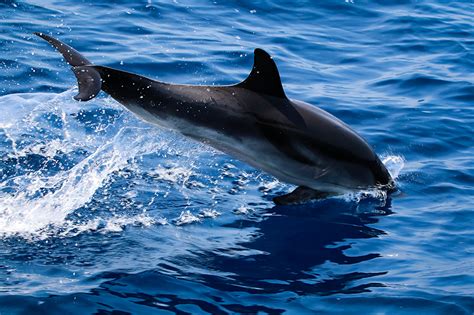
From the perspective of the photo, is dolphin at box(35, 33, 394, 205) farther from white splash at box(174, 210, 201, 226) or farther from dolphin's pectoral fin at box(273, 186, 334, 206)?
white splash at box(174, 210, 201, 226)

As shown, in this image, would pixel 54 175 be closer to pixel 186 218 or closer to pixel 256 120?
pixel 186 218

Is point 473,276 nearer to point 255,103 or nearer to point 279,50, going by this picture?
point 255,103

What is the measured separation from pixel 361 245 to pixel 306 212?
1004 millimetres

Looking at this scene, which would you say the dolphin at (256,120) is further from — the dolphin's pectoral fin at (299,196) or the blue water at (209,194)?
the blue water at (209,194)

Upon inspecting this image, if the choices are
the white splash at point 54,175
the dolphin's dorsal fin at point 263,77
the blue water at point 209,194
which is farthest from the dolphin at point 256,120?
the white splash at point 54,175

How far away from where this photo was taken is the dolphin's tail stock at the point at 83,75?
24.7 feet

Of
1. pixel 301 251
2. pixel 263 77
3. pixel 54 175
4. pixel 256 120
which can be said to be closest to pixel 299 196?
pixel 301 251

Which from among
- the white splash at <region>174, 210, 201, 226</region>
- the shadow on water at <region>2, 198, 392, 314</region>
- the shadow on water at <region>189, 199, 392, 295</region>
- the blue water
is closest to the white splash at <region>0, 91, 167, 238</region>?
the blue water

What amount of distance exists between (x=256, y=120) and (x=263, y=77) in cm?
44

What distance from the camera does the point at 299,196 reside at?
8.82 metres

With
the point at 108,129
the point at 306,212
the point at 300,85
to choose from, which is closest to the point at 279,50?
the point at 300,85

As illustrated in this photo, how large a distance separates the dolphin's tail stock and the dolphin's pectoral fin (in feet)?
6.99

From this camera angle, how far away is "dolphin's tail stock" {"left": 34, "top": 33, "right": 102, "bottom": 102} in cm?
752

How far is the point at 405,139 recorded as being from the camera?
1162 centimetres
